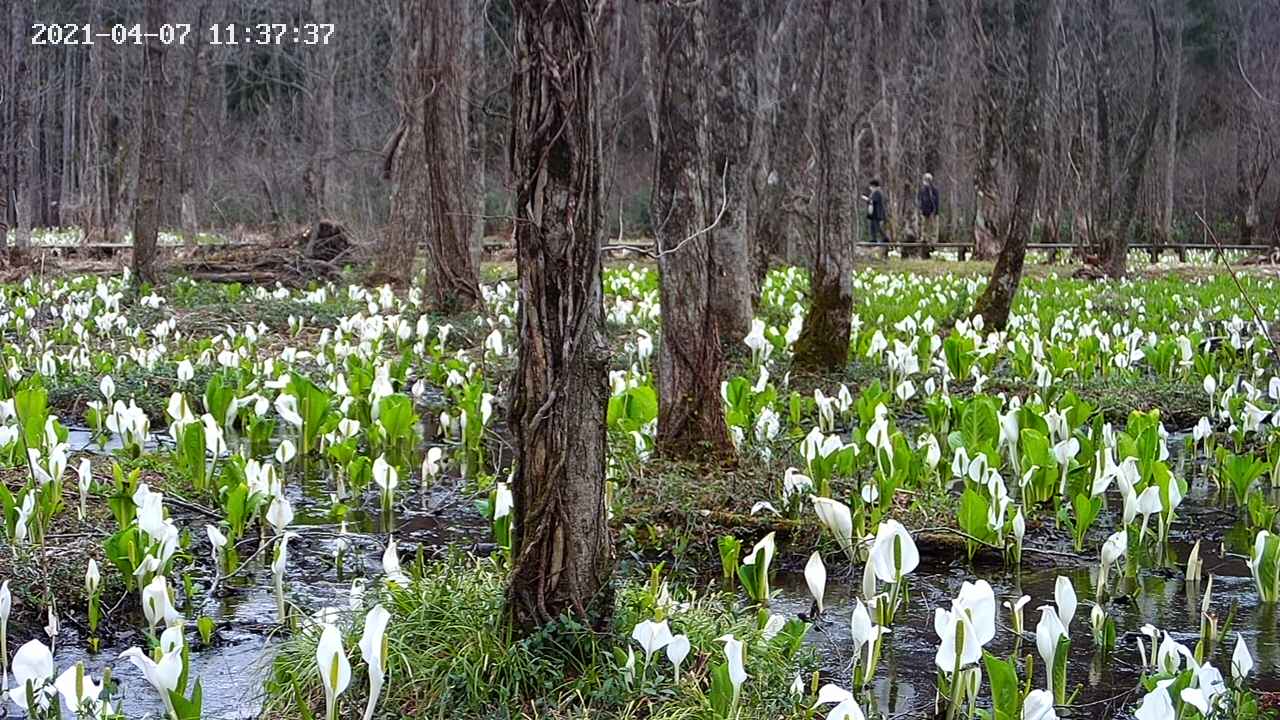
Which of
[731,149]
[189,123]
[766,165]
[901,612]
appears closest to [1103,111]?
[766,165]

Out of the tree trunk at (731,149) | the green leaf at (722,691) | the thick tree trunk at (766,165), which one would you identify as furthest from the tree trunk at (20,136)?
the green leaf at (722,691)

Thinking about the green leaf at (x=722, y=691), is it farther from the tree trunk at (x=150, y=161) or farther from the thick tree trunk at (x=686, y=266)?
the tree trunk at (x=150, y=161)

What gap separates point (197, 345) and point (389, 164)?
5.16m

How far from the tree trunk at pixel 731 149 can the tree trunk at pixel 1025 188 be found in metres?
2.43

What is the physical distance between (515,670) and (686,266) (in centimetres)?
273

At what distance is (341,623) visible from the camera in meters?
3.48

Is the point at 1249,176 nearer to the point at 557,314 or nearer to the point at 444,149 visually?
the point at 444,149

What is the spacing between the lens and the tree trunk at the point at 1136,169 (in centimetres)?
1554

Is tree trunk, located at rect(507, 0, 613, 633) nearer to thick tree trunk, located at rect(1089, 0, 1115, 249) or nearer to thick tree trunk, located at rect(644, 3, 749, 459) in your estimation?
thick tree trunk, located at rect(644, 3, 749, 459)

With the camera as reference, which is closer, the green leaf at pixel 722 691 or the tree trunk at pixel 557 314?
the green leaf at pixel 722 691

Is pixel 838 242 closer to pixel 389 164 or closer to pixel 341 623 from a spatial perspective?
pixel 341 623

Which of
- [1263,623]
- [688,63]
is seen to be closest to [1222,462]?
[1263,623]

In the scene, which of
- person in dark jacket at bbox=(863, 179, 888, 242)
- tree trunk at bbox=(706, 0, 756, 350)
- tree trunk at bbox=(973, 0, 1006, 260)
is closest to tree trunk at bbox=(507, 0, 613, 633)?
tree trunk at bbox=(706, 0, 756, 350)

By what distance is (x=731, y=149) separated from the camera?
7188mm
